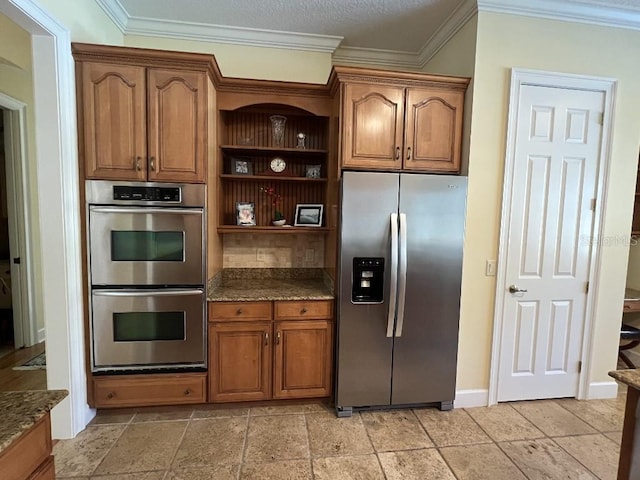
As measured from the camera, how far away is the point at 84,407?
7.13 ft

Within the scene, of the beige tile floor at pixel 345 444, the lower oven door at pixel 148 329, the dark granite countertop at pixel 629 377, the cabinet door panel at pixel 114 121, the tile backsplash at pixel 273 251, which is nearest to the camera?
the dark granite countertop at pixel 629 377

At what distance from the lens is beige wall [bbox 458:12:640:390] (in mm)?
2320

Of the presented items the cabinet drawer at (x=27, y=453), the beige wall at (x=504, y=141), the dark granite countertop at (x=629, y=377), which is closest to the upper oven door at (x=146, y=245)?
the cabinet drawer at (x=27, y=453)

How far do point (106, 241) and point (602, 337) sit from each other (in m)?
3.84

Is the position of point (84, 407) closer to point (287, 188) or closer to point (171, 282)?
point (171, 282)

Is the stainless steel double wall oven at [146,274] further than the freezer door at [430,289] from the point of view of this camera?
No

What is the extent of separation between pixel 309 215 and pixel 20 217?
3017mm

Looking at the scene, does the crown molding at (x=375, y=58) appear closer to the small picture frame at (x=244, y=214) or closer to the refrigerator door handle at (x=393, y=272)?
the small picture frame at (x=244, y=214)

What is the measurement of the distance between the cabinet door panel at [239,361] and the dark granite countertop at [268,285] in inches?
8.4

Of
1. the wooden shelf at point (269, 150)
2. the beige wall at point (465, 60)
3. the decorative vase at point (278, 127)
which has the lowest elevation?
the wooden shelf at point (269, 150)

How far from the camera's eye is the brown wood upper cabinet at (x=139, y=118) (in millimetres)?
2078

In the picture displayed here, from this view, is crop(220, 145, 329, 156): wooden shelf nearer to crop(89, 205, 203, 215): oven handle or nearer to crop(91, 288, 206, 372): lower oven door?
crop(89, 205, 203, 215): oven handle

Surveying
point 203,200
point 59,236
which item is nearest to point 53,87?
point 59,236

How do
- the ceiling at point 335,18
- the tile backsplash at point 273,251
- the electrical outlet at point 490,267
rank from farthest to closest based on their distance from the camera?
the tile backsplash at point 273,251 → the electrical outlet at point 490,267 → the ceiling at point 335,18
